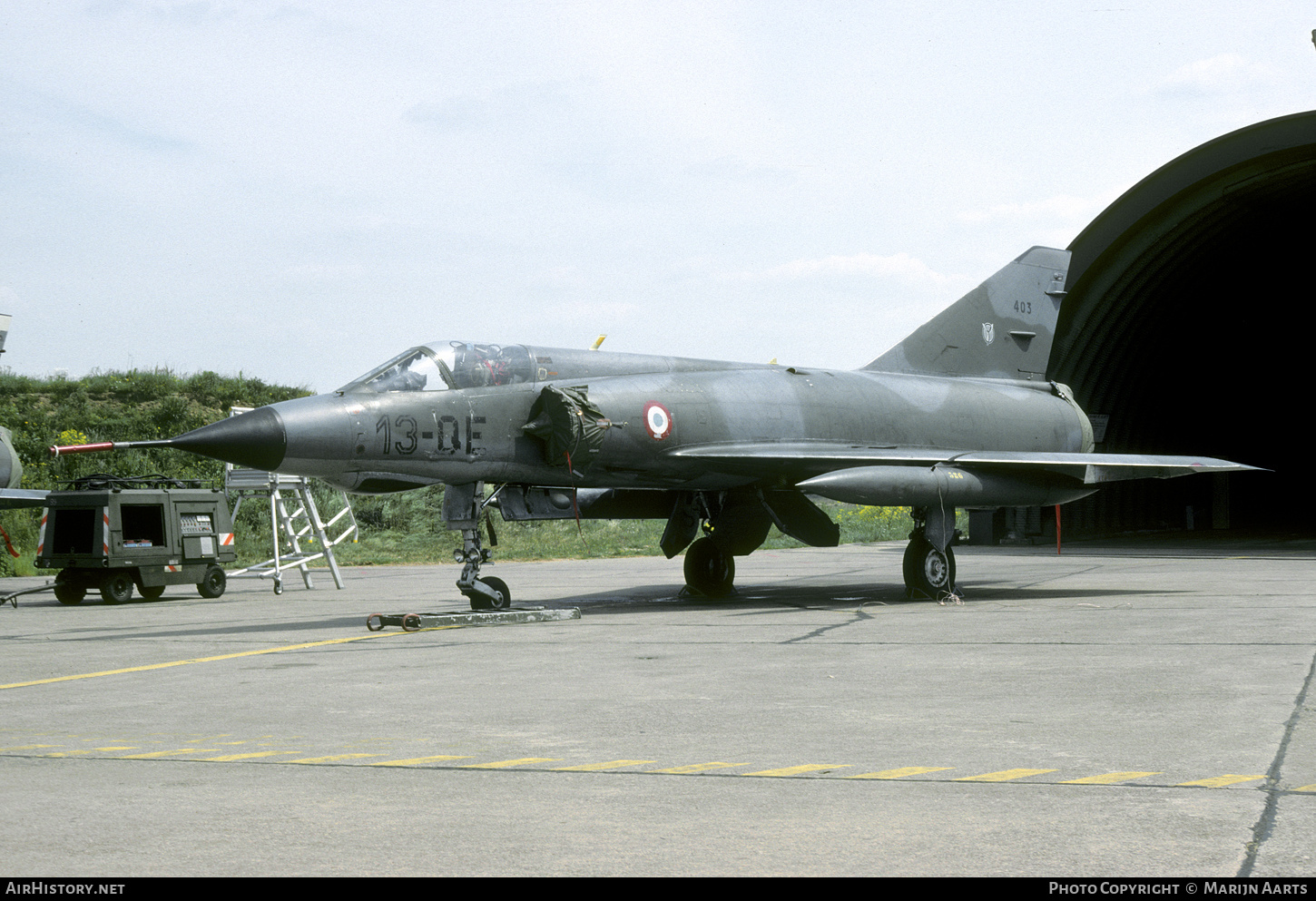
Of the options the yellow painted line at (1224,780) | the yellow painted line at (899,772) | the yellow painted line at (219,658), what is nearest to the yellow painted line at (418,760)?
the yellow painted line at (899,772)

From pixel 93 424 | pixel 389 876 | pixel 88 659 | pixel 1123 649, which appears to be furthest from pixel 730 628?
pixel 93 424

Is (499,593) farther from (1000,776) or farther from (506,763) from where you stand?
(1000,776)

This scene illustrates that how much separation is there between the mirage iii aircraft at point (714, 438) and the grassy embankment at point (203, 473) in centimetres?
1209

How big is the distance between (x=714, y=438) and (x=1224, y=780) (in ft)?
30.4

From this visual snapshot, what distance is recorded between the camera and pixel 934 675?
7.34 meters

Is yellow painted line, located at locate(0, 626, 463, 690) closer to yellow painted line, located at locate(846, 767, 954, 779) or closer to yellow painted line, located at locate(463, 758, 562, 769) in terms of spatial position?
yellow painted line, located at locate(463, 758, 562, 769)

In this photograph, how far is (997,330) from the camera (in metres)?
17.6

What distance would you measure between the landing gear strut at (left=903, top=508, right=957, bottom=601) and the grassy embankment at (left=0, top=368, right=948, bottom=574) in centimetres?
1387

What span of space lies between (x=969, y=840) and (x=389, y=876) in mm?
1737

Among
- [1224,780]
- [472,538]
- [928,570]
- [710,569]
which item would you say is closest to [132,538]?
[472,538]

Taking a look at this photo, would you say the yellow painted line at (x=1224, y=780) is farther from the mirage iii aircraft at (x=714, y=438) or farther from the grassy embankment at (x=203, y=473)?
the grassy embankment at (x=203, y=473)

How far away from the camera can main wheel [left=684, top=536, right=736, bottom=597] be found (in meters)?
15.2
